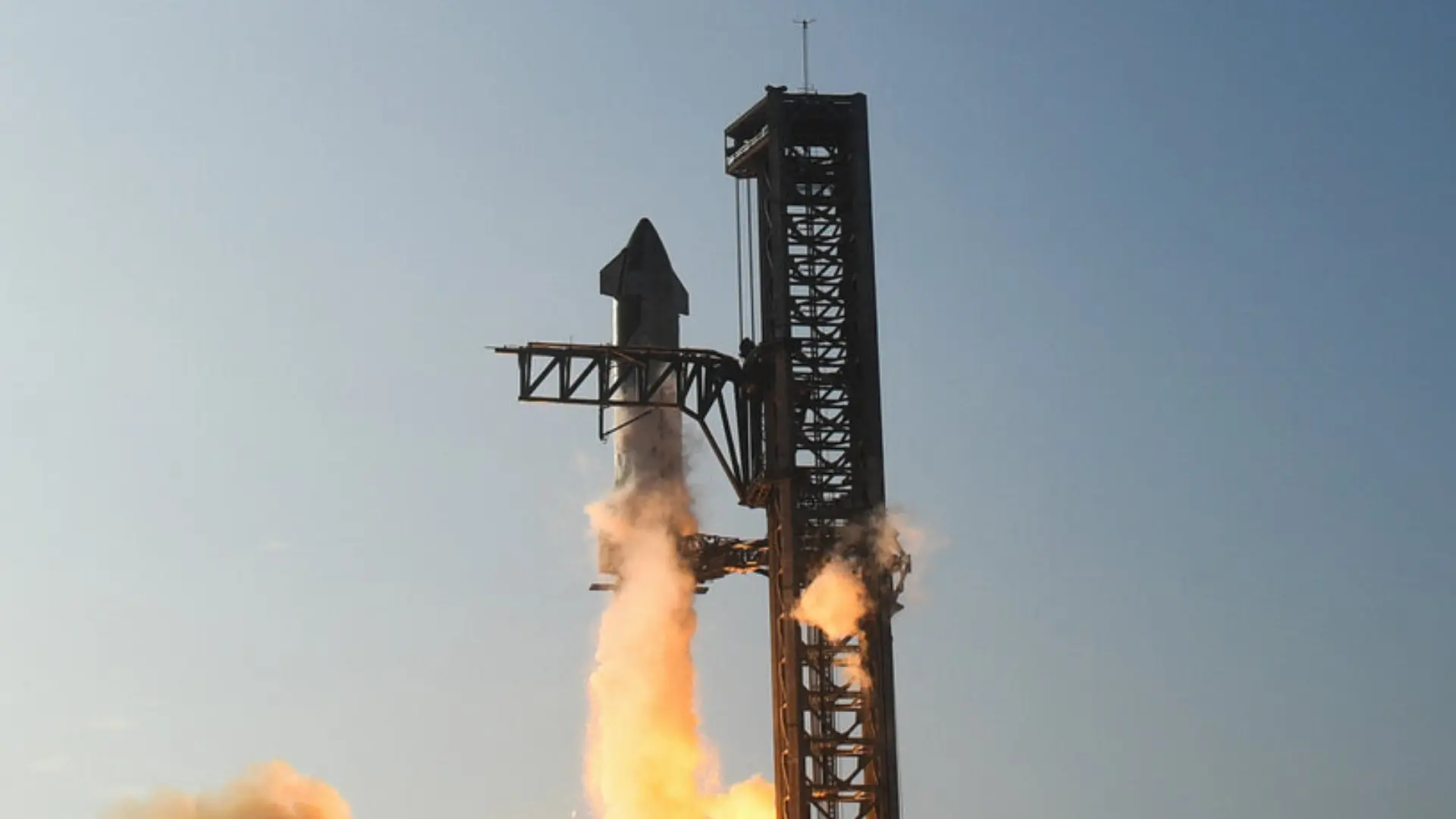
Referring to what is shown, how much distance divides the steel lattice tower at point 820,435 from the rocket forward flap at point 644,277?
29.7 feet

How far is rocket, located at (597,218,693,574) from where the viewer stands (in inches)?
3420

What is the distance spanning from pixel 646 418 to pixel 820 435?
1003 centimetres

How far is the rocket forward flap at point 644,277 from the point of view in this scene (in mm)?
88125

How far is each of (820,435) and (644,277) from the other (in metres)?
12.1

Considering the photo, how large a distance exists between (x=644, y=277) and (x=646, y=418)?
442cm

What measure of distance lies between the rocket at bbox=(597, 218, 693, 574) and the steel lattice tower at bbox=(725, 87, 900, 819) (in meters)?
8.42

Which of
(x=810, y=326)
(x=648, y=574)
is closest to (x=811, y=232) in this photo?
(x=810, y=326)

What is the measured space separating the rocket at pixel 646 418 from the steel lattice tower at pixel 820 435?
8420mm

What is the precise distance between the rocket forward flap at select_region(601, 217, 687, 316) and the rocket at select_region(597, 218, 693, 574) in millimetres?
23

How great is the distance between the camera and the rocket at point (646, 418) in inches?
3420

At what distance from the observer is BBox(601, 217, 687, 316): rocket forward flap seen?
8812 centimetres

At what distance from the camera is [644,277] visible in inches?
3477

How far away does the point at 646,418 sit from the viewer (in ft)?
286

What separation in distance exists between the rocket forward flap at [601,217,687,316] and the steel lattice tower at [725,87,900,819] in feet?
29.7
